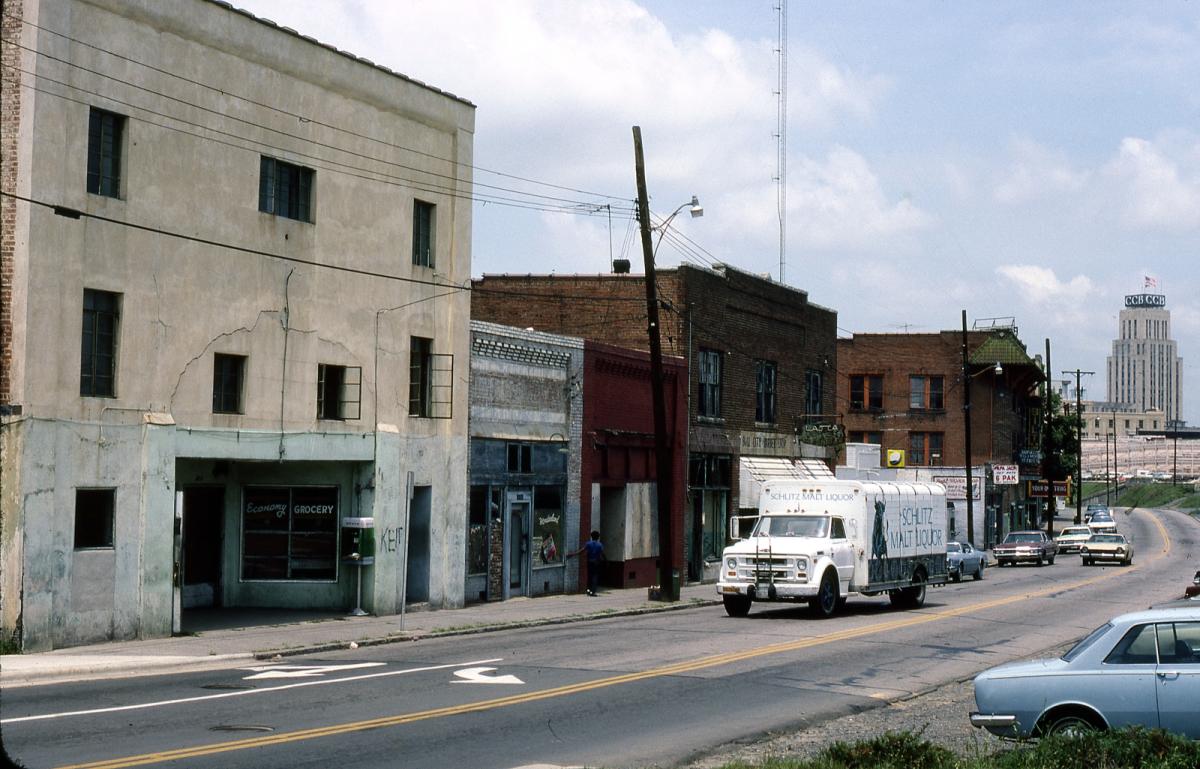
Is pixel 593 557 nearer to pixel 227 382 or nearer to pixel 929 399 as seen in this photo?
pixel 227 382

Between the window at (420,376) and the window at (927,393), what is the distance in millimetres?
57231

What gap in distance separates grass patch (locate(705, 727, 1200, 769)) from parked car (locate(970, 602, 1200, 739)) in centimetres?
46

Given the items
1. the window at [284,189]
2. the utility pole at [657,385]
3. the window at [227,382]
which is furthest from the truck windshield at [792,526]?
the window at [284,189]

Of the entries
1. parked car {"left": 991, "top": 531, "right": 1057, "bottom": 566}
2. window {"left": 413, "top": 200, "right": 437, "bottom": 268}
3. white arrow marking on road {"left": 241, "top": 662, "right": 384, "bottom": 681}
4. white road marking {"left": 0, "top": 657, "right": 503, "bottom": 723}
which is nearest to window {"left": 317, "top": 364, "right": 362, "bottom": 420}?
window {"left": 413, "top": 200, "right": 437, "bottom": 268}

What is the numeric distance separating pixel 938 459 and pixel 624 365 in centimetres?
4758

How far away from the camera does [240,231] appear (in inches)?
1011

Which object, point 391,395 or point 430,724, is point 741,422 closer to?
point 391,395

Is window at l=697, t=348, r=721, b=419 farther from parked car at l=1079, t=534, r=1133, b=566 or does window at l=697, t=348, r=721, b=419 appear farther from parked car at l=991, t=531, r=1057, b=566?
parked car at l=1079, t=534, r=1133, b=566

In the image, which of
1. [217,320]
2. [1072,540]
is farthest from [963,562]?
[217,320]

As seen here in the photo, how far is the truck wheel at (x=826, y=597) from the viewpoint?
29891 mm

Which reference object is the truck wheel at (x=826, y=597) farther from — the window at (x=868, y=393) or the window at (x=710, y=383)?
the window at (x=868, y=393)

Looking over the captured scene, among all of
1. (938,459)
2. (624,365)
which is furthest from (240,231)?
(938,459)

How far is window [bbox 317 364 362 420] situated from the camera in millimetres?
28188

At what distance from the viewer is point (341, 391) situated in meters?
28.4
